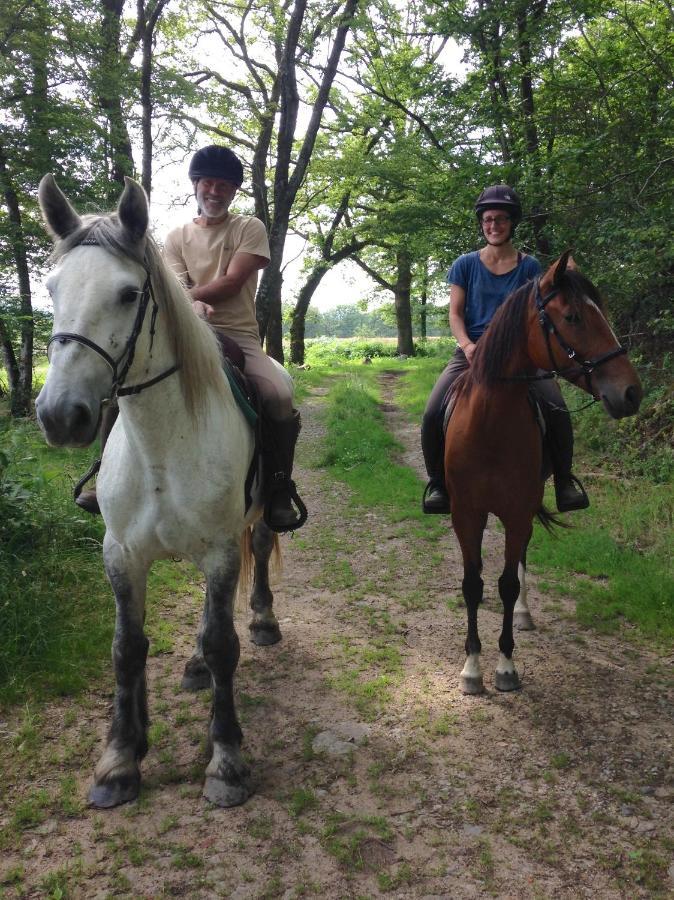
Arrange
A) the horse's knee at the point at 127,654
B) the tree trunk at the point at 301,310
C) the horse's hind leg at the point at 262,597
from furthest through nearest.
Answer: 1. the tree trunk at the point at 301,310
2. the horse's hind leg at the point at 262,597
3. the horse's knee at the point at 127,654

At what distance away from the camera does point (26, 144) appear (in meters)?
9.86

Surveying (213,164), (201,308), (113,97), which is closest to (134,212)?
(201,308)

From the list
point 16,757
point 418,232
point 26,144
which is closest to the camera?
point 16,757

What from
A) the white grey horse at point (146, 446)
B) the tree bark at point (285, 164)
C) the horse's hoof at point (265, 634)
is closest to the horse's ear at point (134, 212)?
the white grey horse at point (146, 446)

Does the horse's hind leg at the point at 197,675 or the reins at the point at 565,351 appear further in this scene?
the horse's hind leg at the point at 197,675

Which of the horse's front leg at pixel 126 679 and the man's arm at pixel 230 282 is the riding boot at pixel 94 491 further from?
the man's arm at pixel 230 282

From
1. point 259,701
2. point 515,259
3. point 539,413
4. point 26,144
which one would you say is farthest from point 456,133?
point 259,701

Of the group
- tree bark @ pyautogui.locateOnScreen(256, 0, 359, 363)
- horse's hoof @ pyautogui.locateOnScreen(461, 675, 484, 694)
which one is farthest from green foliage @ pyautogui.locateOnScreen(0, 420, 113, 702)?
tree bark @ pyautogui.locateOnScreen(256, 0, 359, 363)

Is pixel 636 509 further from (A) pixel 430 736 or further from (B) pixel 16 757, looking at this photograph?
(B) pixel 16 757

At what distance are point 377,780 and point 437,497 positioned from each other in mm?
2007

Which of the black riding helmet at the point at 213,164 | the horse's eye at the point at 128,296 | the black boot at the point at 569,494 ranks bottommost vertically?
the black boot at the point at 569,494

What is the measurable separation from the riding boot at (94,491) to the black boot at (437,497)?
2.28m

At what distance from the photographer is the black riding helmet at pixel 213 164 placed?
3.43m

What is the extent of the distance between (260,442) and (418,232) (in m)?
11.1
